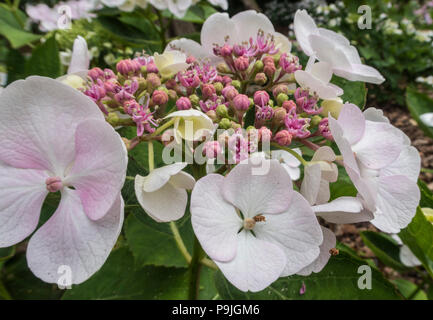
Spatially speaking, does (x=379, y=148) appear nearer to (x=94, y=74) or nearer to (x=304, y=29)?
(x=304, y=29)

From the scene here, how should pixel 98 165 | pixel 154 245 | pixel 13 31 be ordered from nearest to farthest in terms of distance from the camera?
1. pixel 98 165
2. pixel 154 245
3. pixel 13 31

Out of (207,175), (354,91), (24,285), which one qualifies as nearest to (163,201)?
(207,175)

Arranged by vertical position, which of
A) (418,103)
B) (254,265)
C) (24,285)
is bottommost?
(24,285)

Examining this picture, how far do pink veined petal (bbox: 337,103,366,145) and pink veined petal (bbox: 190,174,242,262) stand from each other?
18cm

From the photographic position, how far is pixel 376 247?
1081 millimetres

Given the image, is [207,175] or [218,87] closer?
[207,175]

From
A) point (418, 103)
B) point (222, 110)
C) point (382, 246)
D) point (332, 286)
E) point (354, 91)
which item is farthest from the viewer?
point (418, 103)

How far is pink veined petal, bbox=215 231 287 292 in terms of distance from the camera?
0.41 meters

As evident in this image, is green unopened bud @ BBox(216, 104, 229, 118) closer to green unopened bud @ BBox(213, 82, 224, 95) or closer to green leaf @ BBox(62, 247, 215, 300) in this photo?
green unopened bud @ BBox(213, 82, 224, 95)

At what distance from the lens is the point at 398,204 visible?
1.68 ft

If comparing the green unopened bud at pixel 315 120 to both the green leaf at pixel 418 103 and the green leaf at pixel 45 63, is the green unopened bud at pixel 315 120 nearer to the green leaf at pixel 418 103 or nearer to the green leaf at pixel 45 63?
the green leaf at pixel 45 63

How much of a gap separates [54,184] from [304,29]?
476mm
